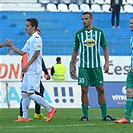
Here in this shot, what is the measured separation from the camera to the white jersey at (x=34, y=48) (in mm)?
11938

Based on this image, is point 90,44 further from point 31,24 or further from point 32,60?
point 32,60

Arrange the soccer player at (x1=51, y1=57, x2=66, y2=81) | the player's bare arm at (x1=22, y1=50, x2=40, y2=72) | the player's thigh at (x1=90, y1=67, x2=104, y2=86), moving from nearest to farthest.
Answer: the player's bare arm at (x1=22, y1=50, x2=40, y2=72), the player's thigh at (x1=90, y1=67, x2=104, y2=86), the soccer player at (x1=51, y1=57, x2=66, y2=81)

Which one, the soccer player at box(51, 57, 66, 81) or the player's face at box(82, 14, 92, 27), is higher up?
the player's face at box(82, 14, 92, 27)

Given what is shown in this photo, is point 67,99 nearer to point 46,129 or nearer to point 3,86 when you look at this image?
point 3,86

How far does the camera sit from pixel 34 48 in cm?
1191

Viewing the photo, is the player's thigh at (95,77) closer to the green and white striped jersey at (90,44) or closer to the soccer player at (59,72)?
the green and white striped jersey at (90,44)

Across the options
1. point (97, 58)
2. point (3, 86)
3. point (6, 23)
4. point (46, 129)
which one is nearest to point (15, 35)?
point (6, 23)

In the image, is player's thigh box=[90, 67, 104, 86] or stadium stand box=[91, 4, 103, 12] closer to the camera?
player's thigh box=[90, 67, 104, 86]

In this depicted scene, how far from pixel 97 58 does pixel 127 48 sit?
17.5 metres

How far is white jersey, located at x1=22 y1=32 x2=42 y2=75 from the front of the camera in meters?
11.9

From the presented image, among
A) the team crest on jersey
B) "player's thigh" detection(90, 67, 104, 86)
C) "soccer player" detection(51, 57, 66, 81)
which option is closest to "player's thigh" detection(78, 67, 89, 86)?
"player's thigh" detection(90, 67, 104, 86)

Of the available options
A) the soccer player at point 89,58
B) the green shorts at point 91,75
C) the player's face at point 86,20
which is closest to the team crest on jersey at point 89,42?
the soccer player at point 89,58

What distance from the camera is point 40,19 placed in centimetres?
3272

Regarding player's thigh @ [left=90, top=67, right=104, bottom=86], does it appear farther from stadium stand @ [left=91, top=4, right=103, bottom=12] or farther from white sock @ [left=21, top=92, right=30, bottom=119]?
stadium stand @ [left=91, top=4, right=103, bottom=12]
